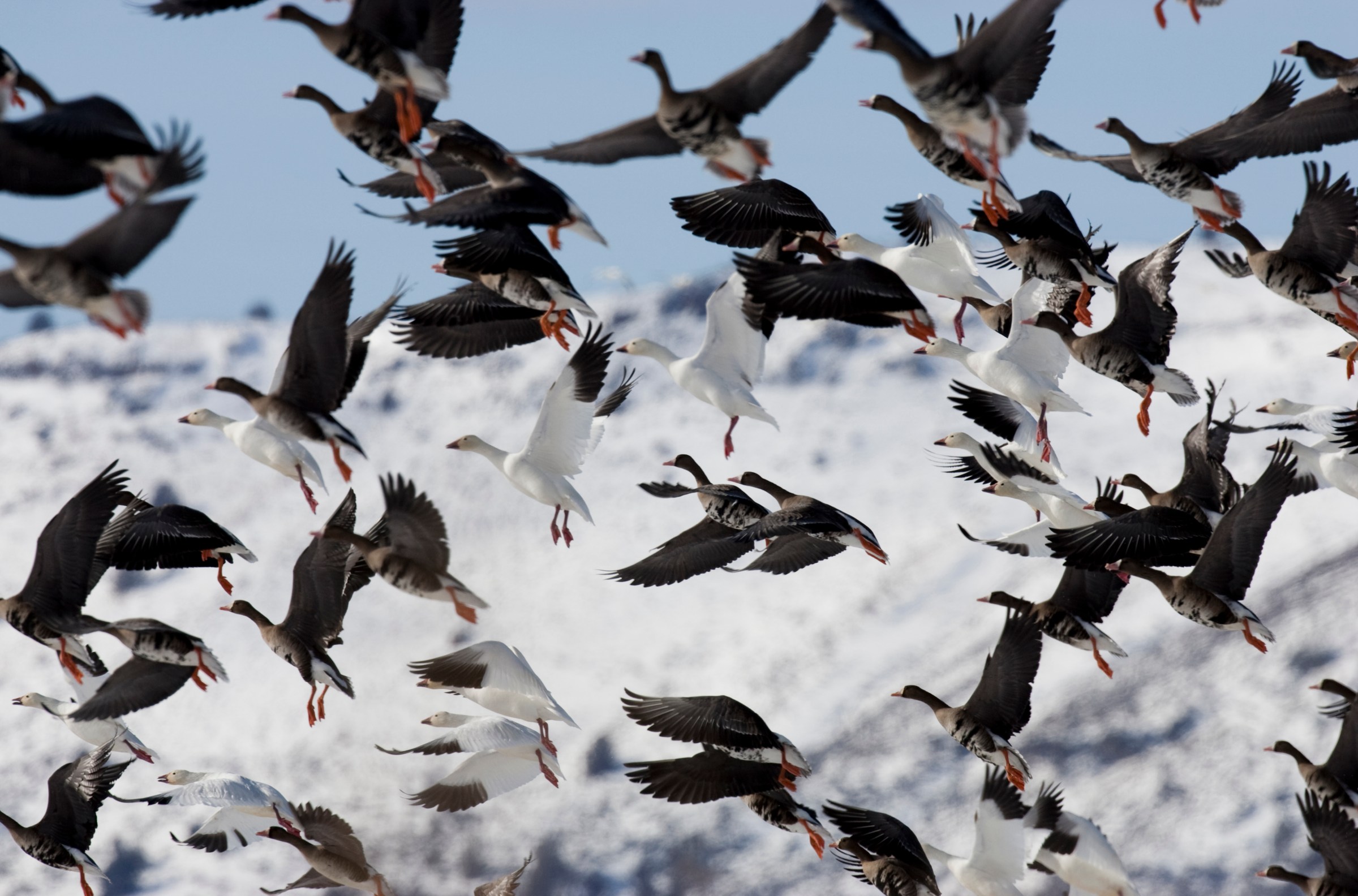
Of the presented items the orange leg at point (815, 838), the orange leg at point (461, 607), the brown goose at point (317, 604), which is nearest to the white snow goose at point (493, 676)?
the brown goose at point (317, 604)

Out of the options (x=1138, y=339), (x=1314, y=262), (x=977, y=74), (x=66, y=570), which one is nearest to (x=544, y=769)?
(x=66, y=570)

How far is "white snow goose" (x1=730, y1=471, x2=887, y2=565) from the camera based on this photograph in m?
14.1

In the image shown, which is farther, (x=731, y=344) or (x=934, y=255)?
(x=934, y=255)

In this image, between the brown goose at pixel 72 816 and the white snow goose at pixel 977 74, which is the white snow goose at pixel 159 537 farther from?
the white snow goose at pixel 977 74

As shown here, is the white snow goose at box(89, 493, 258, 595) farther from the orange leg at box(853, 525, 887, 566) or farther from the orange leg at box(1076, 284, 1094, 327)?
the orange leg at box(1076, 284, 1094, 327)

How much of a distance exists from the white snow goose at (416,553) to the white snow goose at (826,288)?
3015 mm

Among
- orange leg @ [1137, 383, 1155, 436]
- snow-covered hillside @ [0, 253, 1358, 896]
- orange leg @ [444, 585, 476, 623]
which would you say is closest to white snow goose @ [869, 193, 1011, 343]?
orange leg @ [1137, 383, 1155, 436]

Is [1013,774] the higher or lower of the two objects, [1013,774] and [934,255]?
the lower

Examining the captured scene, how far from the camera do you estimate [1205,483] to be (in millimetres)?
15922

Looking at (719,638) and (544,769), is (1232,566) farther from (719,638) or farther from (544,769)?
(719,638)

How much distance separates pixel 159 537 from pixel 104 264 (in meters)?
4.06

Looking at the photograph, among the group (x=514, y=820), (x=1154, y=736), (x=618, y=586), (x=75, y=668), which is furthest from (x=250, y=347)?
(x=75, y=668)

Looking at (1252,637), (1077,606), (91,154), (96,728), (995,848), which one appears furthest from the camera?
(96,728)

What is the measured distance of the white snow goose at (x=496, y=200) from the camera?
12.9m
